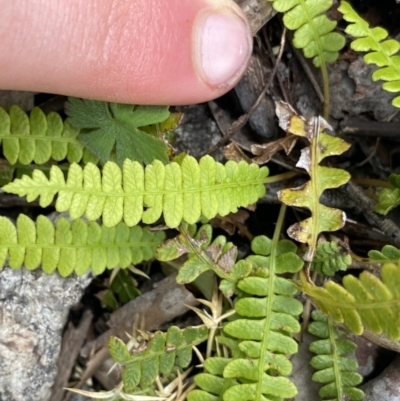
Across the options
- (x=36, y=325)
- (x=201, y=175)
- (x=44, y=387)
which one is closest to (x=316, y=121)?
(x=201, y=175)

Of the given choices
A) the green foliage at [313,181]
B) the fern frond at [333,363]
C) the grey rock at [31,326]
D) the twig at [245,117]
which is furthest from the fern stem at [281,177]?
the grey rock at [31,326]

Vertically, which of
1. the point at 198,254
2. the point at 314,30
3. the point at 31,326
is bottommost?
the point at 31,326

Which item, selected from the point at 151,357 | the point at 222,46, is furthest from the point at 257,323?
the point at 222,46

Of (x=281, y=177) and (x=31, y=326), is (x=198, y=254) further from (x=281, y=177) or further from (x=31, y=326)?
(x=31, y=326)

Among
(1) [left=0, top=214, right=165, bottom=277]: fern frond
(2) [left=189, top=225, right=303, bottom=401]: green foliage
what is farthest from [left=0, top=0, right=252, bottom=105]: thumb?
(2) [left=189, top=225, right=303, bottom=401]: green foliage

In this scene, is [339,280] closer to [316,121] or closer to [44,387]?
[316,121]

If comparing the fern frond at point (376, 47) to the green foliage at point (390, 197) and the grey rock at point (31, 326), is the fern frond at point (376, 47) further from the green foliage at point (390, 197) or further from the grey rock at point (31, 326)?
the grey rock at point (31, 326)
